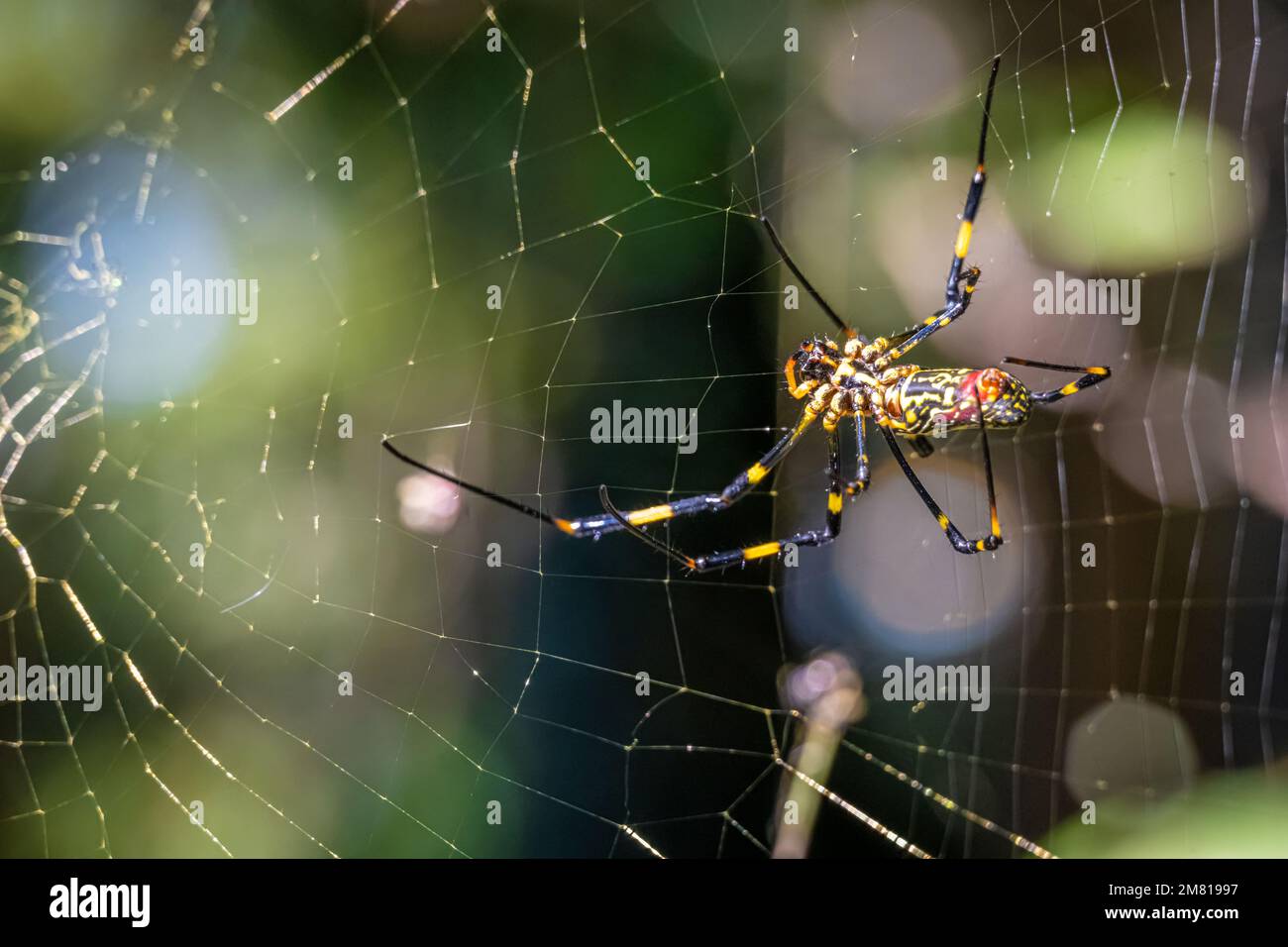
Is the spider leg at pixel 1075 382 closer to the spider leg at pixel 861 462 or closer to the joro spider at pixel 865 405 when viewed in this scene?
the joro spider at pixel 865 405

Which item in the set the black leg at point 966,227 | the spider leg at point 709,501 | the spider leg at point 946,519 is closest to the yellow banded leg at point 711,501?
the spider leg at point 709,501

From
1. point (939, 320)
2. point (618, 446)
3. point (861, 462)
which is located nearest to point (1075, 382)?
point (939, 320)

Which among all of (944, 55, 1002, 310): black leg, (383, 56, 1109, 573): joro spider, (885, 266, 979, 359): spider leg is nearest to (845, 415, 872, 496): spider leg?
(383, 56, 1109, 573): joro spider

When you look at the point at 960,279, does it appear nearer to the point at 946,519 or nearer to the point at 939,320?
the point at 939,320

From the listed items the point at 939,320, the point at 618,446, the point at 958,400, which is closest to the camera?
the point at 958,400

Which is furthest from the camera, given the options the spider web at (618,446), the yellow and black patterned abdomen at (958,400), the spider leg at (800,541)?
the spider web at (618,446)

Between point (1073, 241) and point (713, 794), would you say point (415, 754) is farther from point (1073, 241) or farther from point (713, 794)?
point (1073, 241)
